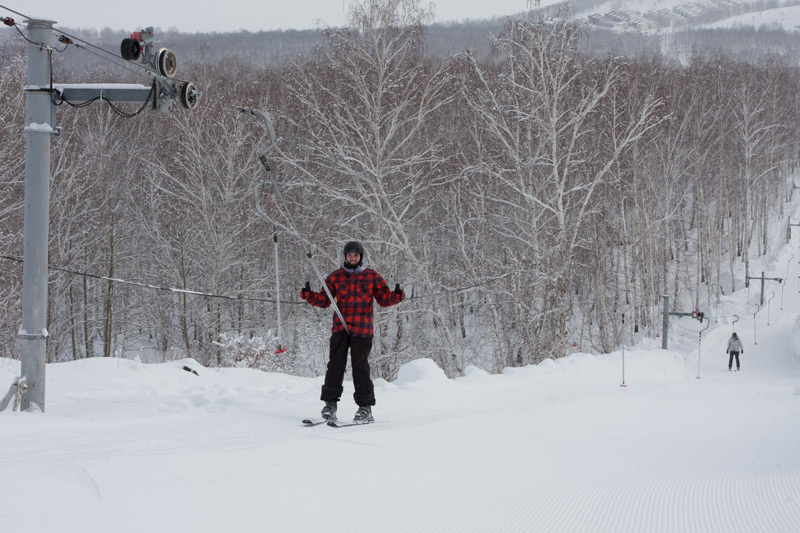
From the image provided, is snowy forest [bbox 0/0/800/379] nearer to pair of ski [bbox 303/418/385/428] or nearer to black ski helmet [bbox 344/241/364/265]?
black ski helmet [bbox 344/241/364/265]

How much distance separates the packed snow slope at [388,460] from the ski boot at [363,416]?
0.21 m

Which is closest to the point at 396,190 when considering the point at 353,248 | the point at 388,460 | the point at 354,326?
the point at 353,248

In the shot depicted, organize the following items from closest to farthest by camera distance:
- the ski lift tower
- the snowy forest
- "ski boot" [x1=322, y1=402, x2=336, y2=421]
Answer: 1. the ski lift tower
2. "ski boot" [x1=322, y1=402, x2=336, y2=421]
3. the snowy forest

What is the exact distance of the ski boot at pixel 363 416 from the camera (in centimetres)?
641

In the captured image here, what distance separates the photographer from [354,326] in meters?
6.54

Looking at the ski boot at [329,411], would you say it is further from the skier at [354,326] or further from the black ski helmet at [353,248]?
the black ski helmet at [353,248]

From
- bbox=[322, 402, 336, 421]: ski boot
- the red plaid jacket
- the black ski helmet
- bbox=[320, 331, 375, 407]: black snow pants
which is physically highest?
the black ski helmet

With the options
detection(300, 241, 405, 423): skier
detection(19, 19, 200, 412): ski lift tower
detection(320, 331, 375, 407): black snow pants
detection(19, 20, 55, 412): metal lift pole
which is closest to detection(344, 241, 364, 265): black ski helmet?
detection(300, 241, 405, 423): skier

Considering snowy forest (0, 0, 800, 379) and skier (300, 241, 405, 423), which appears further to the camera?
snowy forest (0, 0, 800, 379)

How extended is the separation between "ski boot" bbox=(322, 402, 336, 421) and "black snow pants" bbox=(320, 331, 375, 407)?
0.08 meters

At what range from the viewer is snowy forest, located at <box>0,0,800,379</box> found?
18938 mm

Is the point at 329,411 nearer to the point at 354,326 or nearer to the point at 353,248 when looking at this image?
the point at 354,326

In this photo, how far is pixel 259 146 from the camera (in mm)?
24812

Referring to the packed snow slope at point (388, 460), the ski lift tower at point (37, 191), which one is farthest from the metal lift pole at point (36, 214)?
the packed snow slope at point (388, 460)
